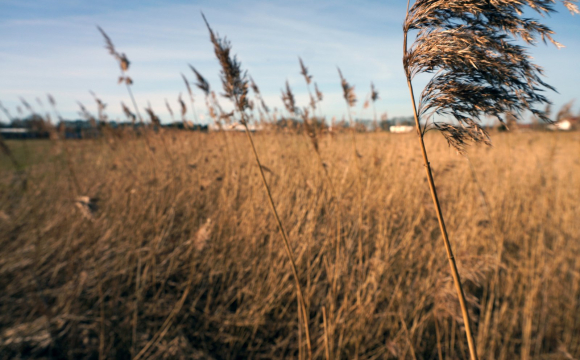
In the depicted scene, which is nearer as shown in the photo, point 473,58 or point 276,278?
point 473,58

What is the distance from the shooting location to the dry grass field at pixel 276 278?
195cm

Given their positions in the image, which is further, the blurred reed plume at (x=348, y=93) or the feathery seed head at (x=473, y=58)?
the blurred reed plume at (x=348, y=93)

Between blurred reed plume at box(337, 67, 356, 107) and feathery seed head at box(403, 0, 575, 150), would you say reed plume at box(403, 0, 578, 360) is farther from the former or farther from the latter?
blurred reed plume at box(337, 67, 356, 107)

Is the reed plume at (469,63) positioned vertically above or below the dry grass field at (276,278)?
above

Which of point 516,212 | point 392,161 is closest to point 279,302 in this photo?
point 392,161

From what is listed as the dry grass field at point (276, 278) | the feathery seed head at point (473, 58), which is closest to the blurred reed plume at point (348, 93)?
the dry grass field at point (276, 278)

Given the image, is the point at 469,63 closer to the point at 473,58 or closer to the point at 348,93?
the point at 473,58

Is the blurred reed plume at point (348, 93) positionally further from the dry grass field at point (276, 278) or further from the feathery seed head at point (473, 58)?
the feathery seed head at point (473, 58)

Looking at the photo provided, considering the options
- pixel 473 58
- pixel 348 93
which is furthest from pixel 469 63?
pixel 348 93

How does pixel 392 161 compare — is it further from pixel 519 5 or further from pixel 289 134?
pixel 519 5

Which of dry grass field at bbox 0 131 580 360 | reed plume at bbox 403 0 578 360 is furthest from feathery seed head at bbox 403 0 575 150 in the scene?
dry grass field at bbox 0 131 580 360

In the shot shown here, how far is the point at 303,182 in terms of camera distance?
319 centimetres

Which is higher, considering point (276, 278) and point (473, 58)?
point (473, 58)

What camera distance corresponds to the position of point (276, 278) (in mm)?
2283
